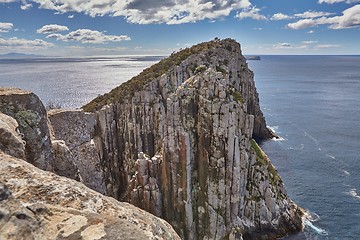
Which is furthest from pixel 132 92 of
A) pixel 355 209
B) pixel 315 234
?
pixel 355 209

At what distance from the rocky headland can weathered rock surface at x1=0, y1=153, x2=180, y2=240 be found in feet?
20.1

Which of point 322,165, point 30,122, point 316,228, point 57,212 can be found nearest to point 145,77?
point 316,228

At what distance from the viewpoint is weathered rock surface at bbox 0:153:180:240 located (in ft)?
25.3

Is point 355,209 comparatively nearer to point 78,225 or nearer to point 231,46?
point 231,46

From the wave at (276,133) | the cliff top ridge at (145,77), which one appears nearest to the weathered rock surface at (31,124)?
the cliff top ridge at (145,77)

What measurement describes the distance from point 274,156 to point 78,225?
114004 mm

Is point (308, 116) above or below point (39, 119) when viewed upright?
below

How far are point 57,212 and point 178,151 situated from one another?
1988 inches

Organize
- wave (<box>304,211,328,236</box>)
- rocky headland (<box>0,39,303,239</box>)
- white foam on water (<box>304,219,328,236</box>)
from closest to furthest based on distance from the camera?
rocky headland (<box>0,39,303,239</box>) < white foam on water (<box>304,219,328,236</box>) < wave (<box>304,211,328,236</box>)

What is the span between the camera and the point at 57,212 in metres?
8.73

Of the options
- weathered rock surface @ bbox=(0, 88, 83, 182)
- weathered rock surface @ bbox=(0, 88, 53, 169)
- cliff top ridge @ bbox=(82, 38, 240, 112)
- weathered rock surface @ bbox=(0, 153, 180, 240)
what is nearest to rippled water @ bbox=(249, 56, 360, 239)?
cliff top ridge @ bbox=(82, 38, 240, 112)

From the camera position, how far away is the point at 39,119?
16.1 meters

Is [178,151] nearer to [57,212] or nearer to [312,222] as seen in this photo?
[312,222]

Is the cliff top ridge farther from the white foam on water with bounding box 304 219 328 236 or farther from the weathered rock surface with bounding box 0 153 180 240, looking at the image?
the weathered rock surface with bounding box 0 153 180 240
